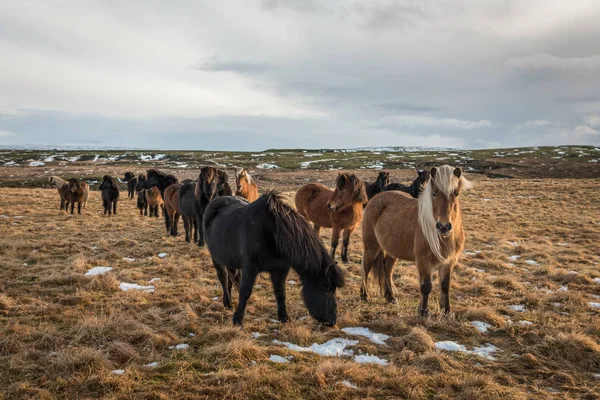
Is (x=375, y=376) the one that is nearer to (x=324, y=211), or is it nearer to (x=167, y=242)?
(x=324, y=211)

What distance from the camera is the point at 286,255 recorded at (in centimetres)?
464

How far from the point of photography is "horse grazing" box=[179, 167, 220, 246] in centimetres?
998

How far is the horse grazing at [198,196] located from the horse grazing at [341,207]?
3.20 meters

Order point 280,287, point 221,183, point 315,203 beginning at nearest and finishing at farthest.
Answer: point 280,287 → point 221,183 → point 315,203

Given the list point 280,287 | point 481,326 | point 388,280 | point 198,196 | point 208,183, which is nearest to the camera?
point 280,287

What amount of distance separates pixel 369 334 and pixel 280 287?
4.82 ft

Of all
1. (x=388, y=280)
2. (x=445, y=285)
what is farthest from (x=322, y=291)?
(x=388, y=280)

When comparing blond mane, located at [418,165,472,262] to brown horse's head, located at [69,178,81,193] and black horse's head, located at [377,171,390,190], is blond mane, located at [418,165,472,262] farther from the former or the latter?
brown horse's head, located at [69,178,81,193]

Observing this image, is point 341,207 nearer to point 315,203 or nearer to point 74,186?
point 315,203

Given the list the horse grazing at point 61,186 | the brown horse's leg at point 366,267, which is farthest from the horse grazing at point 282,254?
the horse grazing at point 61,186

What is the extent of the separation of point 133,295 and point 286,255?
3.43 meters

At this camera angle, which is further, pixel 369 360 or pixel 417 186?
pixel 417 186

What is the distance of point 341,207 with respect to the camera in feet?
31.1

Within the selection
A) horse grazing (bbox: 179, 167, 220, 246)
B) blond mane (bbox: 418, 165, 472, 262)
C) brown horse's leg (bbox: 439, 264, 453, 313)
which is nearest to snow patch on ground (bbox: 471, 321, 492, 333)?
brown horse's leg (bbox: 439, 264, 453, 313)
